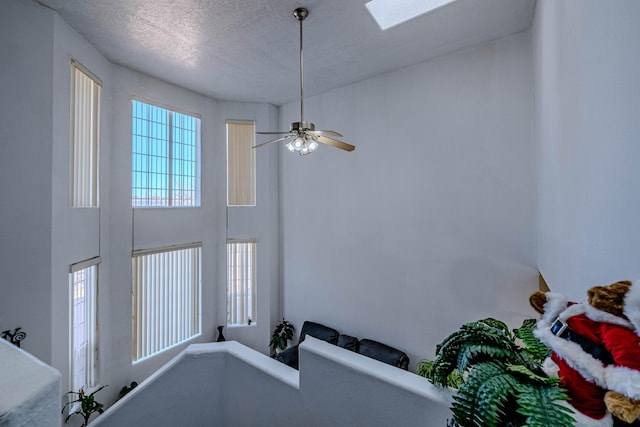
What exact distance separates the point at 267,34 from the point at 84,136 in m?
2.61

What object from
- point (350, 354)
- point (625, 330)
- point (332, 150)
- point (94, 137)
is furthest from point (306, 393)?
point (94, 137)

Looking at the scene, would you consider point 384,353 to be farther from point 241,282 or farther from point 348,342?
point 241,282

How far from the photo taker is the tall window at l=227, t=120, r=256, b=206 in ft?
18.4

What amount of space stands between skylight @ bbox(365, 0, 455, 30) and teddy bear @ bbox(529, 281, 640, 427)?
322 centimetres

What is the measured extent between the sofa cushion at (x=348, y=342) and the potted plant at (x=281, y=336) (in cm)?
133

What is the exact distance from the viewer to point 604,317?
0.81 meters

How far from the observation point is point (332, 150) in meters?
4.96

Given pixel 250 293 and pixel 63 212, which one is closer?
pixel 63 212

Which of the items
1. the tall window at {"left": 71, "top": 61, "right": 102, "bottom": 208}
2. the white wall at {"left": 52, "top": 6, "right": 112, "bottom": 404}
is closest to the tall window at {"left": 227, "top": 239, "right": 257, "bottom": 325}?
the white wall at {"left": 52, "top": 6, "right": 112, "bottom": 404}

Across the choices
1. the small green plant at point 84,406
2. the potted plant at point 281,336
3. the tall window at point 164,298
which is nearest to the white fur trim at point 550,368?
the small green plant at point 84,406

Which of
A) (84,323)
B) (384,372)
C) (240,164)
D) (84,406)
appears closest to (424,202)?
(384,372)

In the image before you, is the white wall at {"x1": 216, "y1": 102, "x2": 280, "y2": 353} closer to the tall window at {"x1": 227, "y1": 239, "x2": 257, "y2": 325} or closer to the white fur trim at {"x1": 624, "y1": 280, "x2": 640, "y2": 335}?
the tall window at {"x1": 227, "y1": 239, "x2": 257, "y2": 325}

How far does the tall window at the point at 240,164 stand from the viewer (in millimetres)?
5602

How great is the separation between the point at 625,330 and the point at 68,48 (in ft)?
16.0
